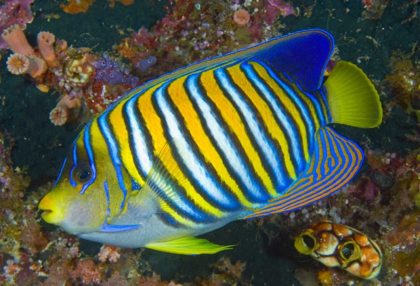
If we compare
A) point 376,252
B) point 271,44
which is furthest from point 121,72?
point 376,252

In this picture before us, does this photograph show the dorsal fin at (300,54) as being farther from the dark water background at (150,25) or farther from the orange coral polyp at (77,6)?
the orange coral polyp at (77,6)

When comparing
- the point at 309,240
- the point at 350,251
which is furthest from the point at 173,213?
the point at 350,251

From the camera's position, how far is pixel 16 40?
12.2 ft

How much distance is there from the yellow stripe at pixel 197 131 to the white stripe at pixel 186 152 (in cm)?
5

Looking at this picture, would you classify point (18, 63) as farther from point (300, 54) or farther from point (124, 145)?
point (300, 54)

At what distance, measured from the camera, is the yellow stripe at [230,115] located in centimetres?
163

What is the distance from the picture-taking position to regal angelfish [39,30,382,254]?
5.05 feet

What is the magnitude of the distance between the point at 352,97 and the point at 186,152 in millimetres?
1003

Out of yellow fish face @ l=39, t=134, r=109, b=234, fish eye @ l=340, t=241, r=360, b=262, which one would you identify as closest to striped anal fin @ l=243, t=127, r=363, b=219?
yellow fish face @ l=39, t=134, r=109, b=234

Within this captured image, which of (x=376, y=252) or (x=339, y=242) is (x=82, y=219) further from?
(x=376, y=252)

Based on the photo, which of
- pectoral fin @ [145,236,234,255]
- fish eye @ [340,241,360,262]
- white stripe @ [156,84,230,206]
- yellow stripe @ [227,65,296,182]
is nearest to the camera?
white stripe @ [156,84,230,206]

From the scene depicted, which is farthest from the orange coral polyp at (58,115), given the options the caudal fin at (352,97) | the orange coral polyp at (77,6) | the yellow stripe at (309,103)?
the caudal fin at (352,97)

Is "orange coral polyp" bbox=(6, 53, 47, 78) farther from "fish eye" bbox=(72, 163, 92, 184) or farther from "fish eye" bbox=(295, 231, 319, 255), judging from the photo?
"fish eye" bbox=(295, 231, 319, 255)

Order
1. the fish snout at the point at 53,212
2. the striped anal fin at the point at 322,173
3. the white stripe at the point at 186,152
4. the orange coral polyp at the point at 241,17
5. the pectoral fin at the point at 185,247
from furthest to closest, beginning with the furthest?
the orange coral polyp at the point at 241,17
the striped anal fin at the point at 322,173
the pectoral fin at the point at 185,247
the white stripe at the point at 186,152
the fish snout at the point at 53,212
